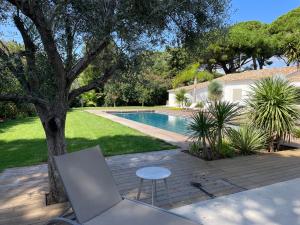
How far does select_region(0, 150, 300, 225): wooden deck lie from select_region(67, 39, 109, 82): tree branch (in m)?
2.35

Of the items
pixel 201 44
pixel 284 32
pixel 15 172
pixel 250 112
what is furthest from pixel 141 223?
pixel 284 32

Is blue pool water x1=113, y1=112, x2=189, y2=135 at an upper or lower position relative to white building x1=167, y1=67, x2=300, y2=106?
lower

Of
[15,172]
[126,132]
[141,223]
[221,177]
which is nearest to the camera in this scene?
[141,223]

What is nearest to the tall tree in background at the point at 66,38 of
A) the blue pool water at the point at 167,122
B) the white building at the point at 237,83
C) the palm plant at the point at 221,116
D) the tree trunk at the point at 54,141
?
the tree trunk at the point at 54,141

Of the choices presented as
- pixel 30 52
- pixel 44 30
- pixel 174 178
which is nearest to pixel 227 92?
pixel 174 178

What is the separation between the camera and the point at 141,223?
134 inches

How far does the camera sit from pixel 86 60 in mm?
4879

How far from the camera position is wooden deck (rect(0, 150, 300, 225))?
5047 mm

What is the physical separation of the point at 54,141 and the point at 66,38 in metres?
1.82

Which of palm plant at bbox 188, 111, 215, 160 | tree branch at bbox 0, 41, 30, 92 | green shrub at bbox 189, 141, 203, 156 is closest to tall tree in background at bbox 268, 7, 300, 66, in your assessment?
green shrub at bbox 189, 141, 203, 156

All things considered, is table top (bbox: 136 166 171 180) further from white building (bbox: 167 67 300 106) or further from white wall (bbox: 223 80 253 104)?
white wall (bbox: 223 80 253 104)

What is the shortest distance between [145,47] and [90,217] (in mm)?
3018

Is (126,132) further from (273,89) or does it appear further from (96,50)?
(96,50)

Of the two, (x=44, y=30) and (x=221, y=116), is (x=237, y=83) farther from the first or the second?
(x=44, y=30)
